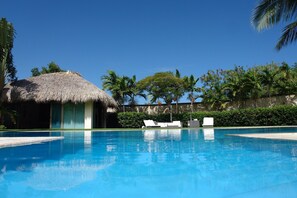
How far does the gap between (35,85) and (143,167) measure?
56.8 ft

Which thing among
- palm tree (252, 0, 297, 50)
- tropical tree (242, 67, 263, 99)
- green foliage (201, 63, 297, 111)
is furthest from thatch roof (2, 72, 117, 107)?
palm tree (252, 0, 297, 50)

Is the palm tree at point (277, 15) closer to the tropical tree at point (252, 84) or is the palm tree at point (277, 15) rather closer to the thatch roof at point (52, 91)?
the thatch roof at point (52, 91)

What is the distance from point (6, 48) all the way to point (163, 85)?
11.6 metres

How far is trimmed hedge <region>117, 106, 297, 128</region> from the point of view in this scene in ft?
65.5

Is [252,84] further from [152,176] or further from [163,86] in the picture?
[152,176]

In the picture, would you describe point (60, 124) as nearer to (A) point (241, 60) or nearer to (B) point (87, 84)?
(B) point (87, 84)

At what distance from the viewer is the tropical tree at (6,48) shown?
48.8ft

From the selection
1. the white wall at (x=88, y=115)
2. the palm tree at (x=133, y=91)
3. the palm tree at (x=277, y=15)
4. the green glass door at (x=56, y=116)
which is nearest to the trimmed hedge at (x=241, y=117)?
the white wall at (x=88, y=115)

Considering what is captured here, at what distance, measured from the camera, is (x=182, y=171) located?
12.6ft

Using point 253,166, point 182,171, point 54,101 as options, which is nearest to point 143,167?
point 182,171

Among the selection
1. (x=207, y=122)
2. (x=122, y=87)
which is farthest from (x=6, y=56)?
(x=207, y=122)

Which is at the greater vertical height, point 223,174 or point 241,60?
point 241,60

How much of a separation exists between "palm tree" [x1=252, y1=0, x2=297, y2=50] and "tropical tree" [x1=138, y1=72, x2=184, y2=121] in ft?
42.1

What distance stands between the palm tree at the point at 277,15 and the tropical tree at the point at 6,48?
12.9m
